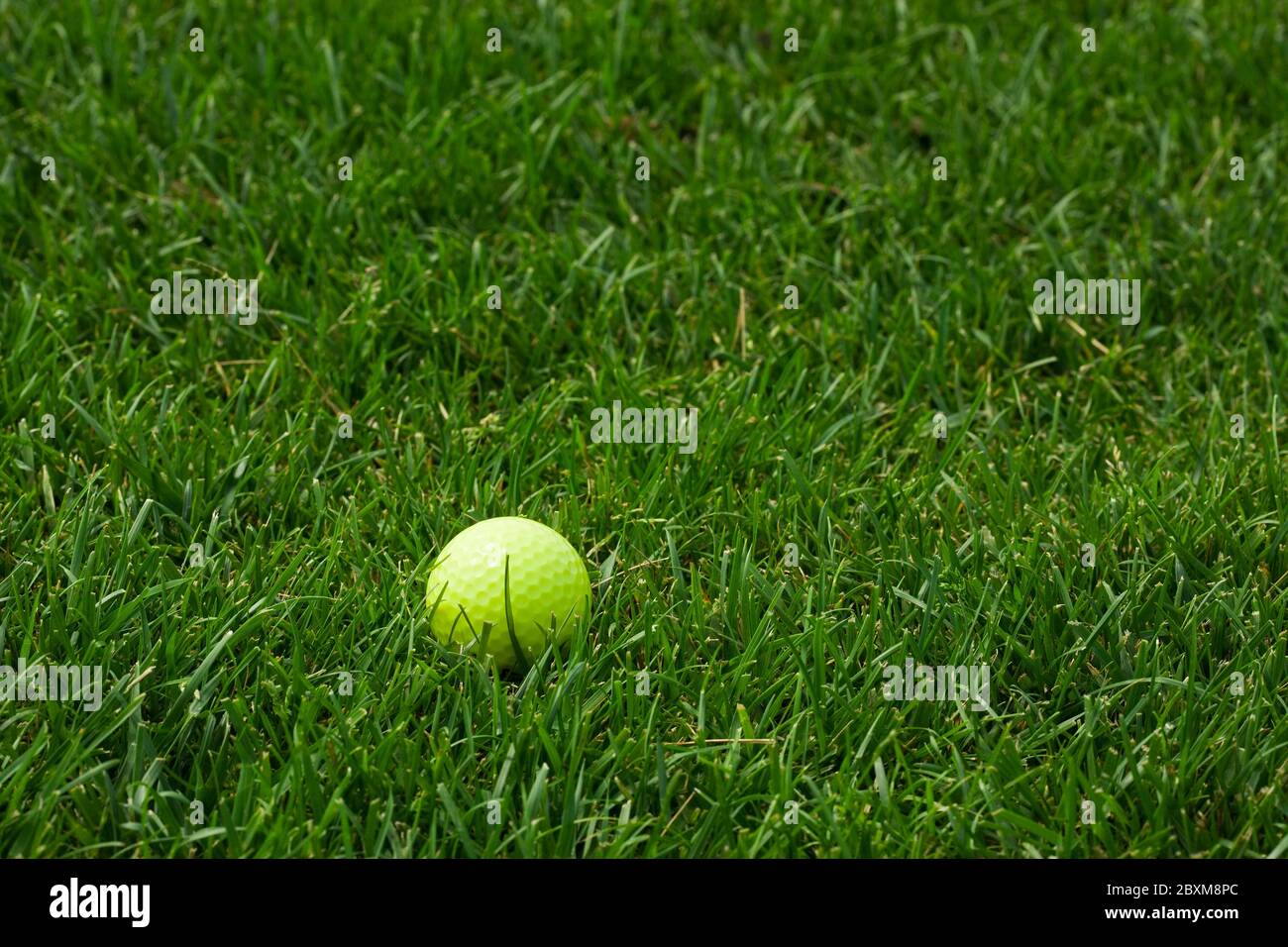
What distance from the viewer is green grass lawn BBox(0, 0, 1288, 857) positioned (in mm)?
3002

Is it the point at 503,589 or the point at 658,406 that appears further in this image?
the point at 658,406

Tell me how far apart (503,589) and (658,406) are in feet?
3.66

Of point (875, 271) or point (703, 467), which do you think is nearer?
point (703, 467)

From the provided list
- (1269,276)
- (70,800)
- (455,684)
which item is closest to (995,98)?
(1269,276)

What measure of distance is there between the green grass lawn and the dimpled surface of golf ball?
79mm

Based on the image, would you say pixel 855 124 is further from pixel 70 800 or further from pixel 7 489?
pixel 70 800

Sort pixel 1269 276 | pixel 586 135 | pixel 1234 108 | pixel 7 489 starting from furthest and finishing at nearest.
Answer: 1. pixel 1234 108
2. pixel 586 135
3. pixel 1269 276
4. pixel 7 489

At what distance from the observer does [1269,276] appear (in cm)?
479

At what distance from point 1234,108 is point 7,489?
4.66 m

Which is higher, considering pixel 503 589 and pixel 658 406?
pixel 658 406

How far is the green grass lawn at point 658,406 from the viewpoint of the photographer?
3.00 m

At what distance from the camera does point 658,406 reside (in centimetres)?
420

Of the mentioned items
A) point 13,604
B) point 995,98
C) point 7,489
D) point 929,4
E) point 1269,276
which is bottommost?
point 13,604
